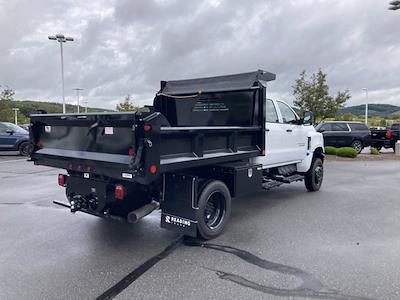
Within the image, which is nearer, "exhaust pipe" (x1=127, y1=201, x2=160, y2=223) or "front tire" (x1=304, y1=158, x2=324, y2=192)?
"exhaust pipe" (x1=127, y1=201, x2=160, y2=223)

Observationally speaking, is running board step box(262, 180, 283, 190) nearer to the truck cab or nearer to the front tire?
the truck cab

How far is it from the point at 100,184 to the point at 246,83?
10.5ft

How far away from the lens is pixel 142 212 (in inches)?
187

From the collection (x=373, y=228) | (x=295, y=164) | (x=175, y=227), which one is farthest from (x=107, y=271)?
(x=295, y=164)

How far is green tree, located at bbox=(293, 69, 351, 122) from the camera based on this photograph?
2498 centimetres

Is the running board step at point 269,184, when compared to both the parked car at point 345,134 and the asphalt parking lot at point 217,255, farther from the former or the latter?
the parked car at point 345,134

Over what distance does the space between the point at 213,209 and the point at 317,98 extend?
70.6 ft

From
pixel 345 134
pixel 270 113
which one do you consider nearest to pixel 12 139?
pixel 270 113

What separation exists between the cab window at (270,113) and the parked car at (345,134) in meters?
14.6

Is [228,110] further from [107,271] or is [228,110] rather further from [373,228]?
[107,271]

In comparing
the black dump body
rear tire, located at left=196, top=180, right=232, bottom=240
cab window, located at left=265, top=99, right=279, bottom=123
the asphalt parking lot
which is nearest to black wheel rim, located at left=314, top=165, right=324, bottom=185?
the asphalt parking lot

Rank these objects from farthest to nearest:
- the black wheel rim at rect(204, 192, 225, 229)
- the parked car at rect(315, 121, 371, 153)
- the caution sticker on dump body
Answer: the parked car at rect(315, 121, 371, 153) → the black wheel rim at rect(204, 192, 225, 229) → the caution sticker on dump body

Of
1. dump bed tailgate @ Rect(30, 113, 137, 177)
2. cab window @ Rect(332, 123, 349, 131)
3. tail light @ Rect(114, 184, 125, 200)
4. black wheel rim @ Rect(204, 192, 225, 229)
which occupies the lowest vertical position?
black wheel rim @ Rect(204, 192, 225, 229)

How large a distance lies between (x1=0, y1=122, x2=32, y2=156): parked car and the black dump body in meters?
12.8
